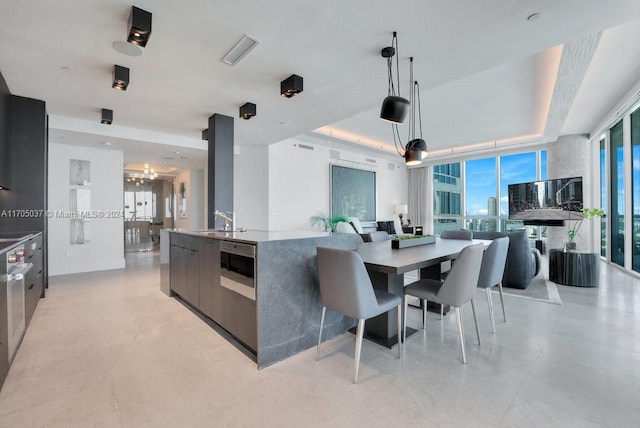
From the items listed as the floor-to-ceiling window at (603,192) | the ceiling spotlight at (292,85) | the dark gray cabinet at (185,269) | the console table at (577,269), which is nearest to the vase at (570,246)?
the console table at (577,269)

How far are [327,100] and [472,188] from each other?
7064 mm

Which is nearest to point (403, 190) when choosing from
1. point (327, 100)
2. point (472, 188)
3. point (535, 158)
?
point (472, 188)

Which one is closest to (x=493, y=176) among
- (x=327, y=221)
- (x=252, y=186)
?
(x=327, y=221)

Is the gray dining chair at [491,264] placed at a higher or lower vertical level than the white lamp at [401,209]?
lower

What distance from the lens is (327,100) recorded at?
3.82 meters

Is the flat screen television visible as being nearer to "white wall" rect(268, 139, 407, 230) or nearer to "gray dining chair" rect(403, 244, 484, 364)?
"white wall" rect(268, 139, 407, 230)

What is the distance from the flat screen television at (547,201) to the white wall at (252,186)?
18.8ft

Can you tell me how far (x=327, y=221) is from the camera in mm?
7449

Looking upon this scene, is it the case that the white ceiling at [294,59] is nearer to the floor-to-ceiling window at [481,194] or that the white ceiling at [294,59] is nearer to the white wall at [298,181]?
the white wall at [298,181]

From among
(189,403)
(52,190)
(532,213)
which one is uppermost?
(52,190)

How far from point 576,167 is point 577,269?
3486mm

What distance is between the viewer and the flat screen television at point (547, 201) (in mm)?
5617

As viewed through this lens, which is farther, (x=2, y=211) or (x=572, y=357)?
(x=2, y=211)

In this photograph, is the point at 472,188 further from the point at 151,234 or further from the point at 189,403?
the point at 151,234
